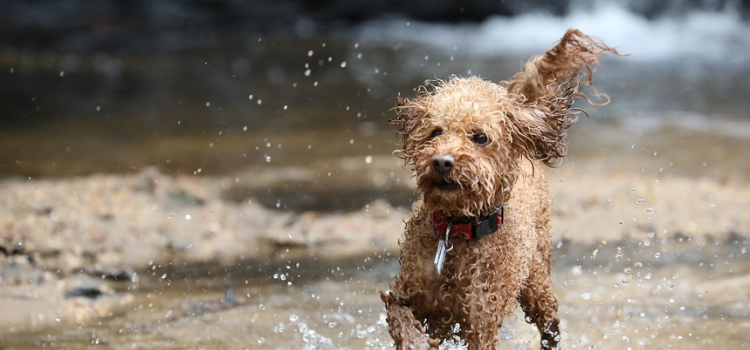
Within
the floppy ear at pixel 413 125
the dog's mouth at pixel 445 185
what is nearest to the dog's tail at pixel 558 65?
the floppy ear at pixel 413 125

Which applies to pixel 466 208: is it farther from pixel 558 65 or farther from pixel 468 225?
pixel 558 65

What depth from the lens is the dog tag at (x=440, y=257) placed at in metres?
3.93

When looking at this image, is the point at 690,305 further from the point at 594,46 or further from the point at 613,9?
the point at 613,9

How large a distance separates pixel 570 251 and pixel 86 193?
465cm

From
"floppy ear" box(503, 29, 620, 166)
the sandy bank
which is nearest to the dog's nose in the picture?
"floppy ear" box(503, 29, 620, 166)

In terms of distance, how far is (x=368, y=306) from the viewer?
6.21 m

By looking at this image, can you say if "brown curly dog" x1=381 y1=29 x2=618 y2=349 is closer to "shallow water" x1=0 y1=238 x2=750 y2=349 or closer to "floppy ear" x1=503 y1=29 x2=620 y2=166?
"floppy ear" x1=503 y1=29 x2=620 y2=166

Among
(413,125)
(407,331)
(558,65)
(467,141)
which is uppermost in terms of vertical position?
(558,65)

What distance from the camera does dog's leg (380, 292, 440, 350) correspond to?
154 inches

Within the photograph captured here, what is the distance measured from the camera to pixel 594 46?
5004mm

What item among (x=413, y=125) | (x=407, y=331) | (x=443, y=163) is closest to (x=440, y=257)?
(x=407, y=331)

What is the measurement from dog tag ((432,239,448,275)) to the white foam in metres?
13.2

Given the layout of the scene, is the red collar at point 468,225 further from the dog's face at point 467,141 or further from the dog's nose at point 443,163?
the dog's nose at point 443,163

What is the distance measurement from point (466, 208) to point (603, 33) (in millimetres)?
15496
